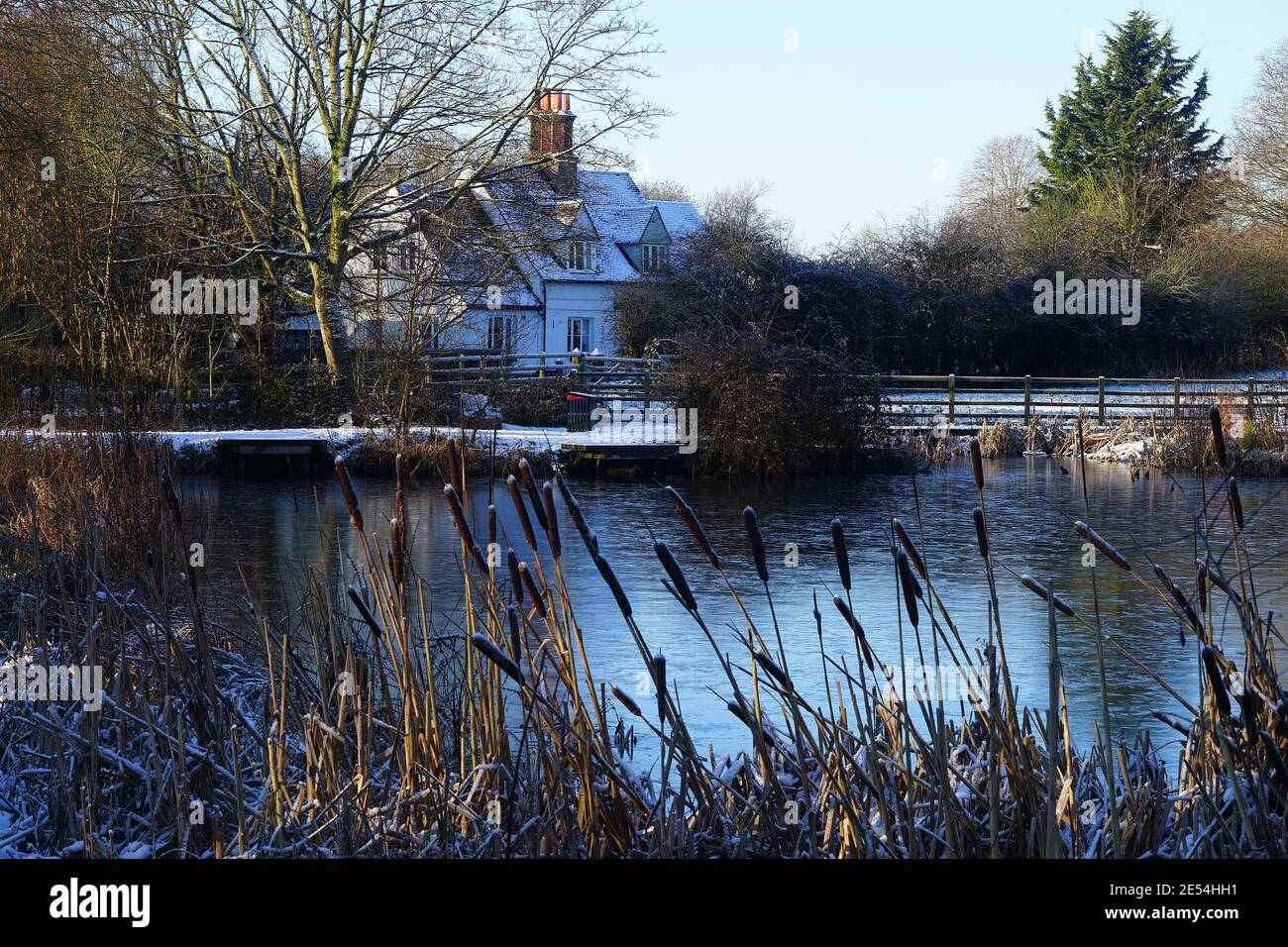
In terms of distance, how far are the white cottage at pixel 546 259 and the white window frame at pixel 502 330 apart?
0.05 m

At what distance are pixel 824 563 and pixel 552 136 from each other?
48.9 ft

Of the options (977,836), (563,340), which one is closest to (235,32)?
(563,340)

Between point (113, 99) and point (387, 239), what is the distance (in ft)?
15.7

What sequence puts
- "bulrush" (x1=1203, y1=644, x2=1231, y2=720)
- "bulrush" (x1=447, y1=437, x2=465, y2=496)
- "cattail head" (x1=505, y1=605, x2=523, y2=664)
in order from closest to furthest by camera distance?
1. "bulrush" (x1=1203, y1=644, x2=1231, y2=720)
2. "bulrush" (x1=447, y1=437, x2=465, y2=496)
3. "cattail head" (x1=505, y1=605, x2=523, y2=664)

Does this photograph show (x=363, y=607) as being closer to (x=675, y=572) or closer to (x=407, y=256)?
(x=675, y=572)

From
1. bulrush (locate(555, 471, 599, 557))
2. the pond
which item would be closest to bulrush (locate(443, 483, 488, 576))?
bulrush (locate(555, 471, 599, 557))

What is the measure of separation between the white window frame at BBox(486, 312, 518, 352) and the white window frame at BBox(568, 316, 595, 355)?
198 cm

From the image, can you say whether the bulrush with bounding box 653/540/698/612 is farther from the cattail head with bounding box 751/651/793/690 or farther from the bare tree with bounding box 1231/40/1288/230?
Answer: the bare tree with bounding box 1231/40/1288/230

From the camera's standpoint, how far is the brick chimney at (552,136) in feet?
76.8

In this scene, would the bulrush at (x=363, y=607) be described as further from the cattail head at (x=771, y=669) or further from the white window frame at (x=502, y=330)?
the white window frame at (x=502, y=330)

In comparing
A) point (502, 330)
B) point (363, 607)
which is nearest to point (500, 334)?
point (502, 330)

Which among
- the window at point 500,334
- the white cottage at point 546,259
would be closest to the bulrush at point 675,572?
the white cottage at point 546,259

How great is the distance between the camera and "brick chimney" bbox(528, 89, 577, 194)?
2342 centimetres
